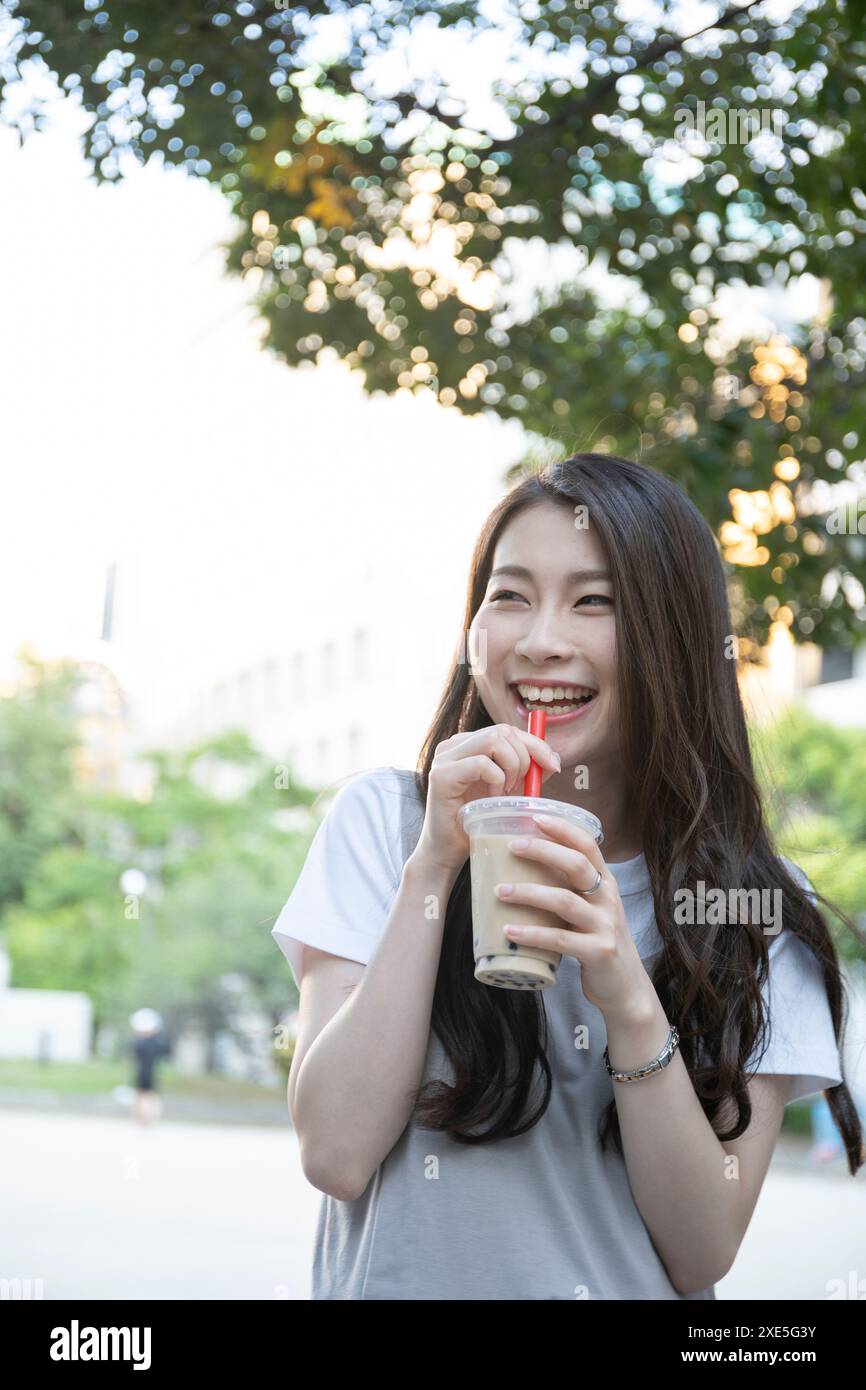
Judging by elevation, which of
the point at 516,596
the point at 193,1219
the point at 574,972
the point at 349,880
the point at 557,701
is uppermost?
the point at 516,596

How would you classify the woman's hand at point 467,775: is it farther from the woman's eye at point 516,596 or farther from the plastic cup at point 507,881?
the woman's eye at point 516,596

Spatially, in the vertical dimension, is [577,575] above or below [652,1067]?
above

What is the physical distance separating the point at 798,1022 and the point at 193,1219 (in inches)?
412

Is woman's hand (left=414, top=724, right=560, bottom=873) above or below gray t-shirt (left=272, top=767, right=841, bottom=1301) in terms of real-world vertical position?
above

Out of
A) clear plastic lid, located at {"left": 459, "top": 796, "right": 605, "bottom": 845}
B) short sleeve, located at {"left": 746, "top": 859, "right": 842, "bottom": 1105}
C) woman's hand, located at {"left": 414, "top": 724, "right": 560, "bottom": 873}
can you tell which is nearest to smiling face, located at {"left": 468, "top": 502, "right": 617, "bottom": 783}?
woman's hand, located at {"left": 414, "top": 724, "right": 560, "bottom": 873}

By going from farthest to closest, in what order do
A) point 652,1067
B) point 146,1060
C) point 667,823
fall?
1. point 146,1060
2. point 667,823
3. point 652,1067

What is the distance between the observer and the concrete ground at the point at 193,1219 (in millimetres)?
8445

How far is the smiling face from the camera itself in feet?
6.00

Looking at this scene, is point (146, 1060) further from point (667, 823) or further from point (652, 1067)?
point (652, 1067)

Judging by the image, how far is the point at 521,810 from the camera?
5.17 feet

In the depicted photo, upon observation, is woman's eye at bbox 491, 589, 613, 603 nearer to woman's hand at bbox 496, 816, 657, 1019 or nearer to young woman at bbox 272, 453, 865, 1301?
young woman at bbox 272, 453, 865, 1301

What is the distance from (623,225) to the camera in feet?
16.9

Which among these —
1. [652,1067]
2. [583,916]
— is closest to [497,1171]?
[652,1067]

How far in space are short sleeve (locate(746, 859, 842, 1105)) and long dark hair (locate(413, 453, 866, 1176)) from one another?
0.08 feet
